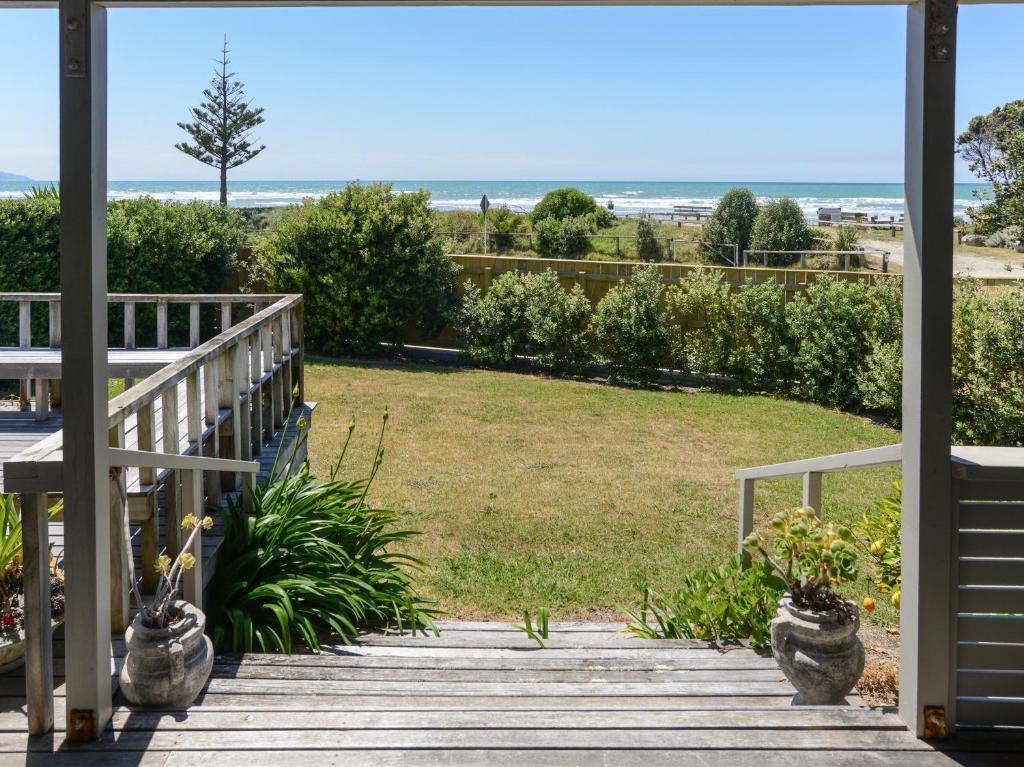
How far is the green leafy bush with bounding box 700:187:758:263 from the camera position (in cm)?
2648

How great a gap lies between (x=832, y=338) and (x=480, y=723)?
10.1 meters

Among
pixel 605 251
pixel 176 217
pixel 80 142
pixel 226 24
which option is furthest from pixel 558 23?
pixel 80 142

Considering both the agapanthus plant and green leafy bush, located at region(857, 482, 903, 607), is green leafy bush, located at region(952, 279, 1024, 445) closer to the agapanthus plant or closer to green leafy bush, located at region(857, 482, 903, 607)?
green leafy bush, located at region(857, 482, 903, 607)

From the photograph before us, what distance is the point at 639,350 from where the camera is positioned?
13.3 meters

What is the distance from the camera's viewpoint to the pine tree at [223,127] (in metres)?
33.9

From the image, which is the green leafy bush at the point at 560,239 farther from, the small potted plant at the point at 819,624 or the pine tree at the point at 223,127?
the small potted plant at the point at 819,624

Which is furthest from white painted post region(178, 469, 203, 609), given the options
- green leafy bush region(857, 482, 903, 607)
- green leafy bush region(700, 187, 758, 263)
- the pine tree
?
the pine tree

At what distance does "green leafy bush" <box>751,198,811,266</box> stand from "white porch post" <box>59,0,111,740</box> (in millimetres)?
24072

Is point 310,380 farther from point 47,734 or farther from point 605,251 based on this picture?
point 605,251

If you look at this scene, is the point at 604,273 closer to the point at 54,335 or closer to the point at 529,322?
the point at 529,322

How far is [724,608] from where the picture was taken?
3.94 meters

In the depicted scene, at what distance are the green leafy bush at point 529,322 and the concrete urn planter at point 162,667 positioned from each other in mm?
11095

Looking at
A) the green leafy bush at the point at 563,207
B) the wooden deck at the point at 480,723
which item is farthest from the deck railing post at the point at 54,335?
the green leafy bush at the point at 563,207

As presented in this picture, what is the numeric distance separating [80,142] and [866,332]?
1053cm
